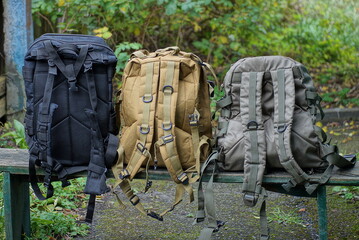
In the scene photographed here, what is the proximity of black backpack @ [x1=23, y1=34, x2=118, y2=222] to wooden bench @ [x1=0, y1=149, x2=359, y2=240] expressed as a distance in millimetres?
134

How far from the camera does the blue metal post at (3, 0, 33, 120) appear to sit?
20.7ft

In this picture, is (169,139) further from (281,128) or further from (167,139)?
(281,128)

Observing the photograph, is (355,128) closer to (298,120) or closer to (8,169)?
(298,120)

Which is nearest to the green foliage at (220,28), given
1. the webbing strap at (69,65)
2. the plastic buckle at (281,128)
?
the webbing strap at (69,65)

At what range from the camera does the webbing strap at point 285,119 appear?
306 centimetres

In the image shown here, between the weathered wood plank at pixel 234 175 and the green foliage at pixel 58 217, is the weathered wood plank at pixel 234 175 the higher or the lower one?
the higher one

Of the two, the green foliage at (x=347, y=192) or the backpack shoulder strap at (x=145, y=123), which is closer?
the backpack shoulder strap at (x=145, y=123)

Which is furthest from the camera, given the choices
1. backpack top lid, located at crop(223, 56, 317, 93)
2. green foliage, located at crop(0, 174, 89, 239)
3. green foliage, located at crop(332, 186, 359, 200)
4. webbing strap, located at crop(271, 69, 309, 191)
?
green foliage, located at crop(332, 186, 359, 200)

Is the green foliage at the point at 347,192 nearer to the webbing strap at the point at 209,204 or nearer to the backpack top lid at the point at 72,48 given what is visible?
the webbing strap at the point at 209,204

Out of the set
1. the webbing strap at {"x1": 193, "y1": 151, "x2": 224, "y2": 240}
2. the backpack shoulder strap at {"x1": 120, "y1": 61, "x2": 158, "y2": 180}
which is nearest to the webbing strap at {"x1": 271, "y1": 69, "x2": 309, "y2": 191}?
the webbing strap at {"x1": 193, "y1": 151, "x2": 224, "y2": 240}

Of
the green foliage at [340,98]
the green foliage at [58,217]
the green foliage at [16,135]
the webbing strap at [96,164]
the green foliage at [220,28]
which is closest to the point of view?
the webbing strap at [96,164]

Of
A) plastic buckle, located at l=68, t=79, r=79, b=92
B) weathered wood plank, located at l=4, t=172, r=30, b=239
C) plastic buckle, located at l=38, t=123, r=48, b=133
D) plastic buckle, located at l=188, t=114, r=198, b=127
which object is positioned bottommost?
weathered wood plank, located at l=4, t=172, r=30, b=239

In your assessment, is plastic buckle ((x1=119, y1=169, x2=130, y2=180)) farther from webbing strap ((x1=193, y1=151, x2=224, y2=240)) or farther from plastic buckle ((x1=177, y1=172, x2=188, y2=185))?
webbing strap ((x1=193, y1=151, x2=224, y2=240))

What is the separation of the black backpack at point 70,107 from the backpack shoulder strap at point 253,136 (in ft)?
2.65
